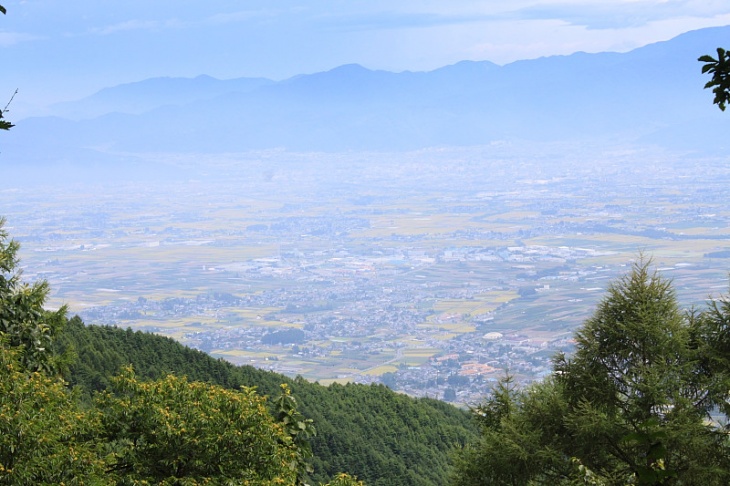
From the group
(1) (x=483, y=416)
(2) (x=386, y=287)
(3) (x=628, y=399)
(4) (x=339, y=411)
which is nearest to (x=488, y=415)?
(1) (x=483, y=416)

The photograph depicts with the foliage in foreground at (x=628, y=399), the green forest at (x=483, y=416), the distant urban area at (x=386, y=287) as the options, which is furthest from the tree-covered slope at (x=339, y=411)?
the distant urban area at (x=386, y=287)

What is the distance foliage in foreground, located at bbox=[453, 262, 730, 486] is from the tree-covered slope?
576 inches

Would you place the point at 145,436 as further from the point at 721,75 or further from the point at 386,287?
the point at 386,287

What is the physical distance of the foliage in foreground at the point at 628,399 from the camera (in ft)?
40.5

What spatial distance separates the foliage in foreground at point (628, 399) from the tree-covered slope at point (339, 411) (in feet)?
48.0

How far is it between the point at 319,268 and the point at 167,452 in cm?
15509

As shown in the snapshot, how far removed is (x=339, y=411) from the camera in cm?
3672

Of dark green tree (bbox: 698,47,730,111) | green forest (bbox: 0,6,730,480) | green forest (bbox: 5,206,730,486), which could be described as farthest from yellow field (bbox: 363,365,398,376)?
dark green tree (bbox: 698,47,730,111)

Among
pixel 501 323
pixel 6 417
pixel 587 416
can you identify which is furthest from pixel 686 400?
pixel 501 323

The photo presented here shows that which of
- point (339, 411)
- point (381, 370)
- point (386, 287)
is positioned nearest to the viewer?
point (339, 411)

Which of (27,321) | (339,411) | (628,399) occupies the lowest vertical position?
(339,411)

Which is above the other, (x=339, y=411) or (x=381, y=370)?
(x=339, y=411)

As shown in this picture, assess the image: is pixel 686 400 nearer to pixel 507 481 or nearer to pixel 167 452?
pixel 507 481

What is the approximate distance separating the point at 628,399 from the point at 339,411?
24796mm
